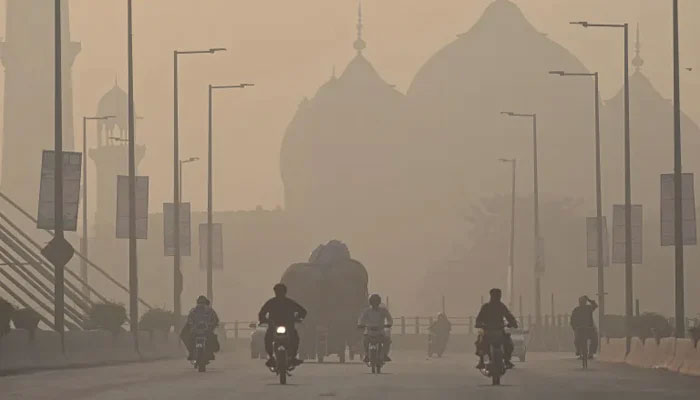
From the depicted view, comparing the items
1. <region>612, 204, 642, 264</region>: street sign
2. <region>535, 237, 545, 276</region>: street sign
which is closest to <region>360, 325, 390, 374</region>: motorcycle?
<region>612, 204, 642, 264</region>: street sign

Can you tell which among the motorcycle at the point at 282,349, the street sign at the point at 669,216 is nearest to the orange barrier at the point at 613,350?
the street sign at the point at 669,216

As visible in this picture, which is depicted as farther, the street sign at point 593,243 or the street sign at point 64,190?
the street sign at point 593,243

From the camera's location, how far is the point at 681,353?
53.4m

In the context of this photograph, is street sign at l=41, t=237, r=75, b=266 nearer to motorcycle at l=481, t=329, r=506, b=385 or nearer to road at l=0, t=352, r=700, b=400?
road at l=0, t=352, r=700, b=400

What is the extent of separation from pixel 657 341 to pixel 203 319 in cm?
1093

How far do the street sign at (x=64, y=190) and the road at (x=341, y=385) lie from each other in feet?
16.0

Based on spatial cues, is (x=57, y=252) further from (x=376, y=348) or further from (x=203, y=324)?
(x=376, y=348)

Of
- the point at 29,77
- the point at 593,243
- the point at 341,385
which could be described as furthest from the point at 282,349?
the point at 29,77

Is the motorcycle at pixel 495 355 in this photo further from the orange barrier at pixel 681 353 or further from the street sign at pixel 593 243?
the street sign at pixel 593 243

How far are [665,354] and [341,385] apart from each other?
588 inches

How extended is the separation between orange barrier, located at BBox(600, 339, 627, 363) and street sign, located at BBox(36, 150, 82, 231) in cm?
1548

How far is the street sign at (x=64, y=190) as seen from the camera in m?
58.3

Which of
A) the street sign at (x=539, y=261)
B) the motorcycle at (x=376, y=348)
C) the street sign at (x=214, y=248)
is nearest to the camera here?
the motorcycle at (x=376, y=348)

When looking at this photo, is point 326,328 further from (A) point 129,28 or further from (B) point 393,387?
(B) point 393,387
